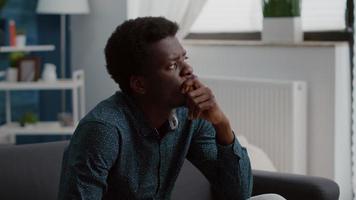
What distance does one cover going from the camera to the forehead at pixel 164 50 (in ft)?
5.12

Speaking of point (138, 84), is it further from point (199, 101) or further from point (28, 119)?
point (28, 119)

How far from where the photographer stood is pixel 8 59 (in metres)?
4.21

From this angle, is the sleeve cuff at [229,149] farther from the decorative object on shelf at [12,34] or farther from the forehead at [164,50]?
the decorative object on shelf at [12,34]

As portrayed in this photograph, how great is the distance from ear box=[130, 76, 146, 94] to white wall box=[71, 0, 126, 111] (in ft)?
8.71

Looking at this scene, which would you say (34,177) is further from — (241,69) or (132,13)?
(132,13)

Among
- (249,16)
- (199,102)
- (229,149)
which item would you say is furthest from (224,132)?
(249,16)

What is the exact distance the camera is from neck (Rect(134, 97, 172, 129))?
1639mm

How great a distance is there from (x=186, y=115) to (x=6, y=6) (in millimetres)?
2730

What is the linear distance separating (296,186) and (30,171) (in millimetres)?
828

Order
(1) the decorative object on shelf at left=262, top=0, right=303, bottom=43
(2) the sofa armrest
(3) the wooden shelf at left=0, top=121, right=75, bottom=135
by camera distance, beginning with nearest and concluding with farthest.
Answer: (2) the sofa armrest < (1) the decorative object on shelf at left=262, top=0, right=303, bottom=43 < (3) the wooden shelf at left=0, top=121, right=75, bottom=135

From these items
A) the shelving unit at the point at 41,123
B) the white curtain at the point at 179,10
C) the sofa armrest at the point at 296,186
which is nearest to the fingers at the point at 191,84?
the sofa armrest at the point at 296,186

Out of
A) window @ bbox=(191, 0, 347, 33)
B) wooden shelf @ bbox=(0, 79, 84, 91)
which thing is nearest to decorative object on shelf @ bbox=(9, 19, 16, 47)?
wooden shelf @ bbox=(0, 79, 84, 91)

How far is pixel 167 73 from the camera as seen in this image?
62.3 inches

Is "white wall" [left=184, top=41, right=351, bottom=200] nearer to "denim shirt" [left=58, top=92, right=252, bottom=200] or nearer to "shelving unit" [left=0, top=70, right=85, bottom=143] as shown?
"shelving unit" [left=0, top=70, right=85, bottom=143]
